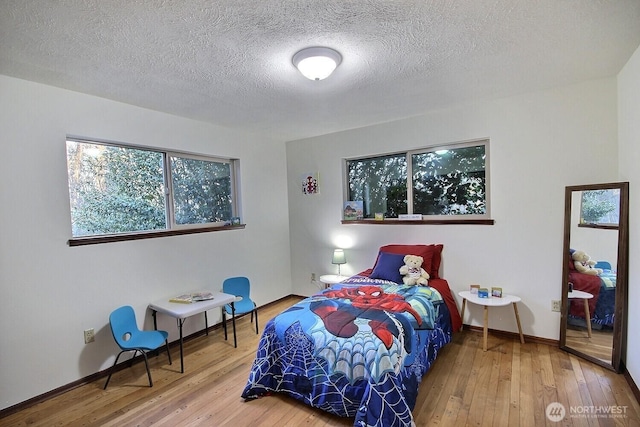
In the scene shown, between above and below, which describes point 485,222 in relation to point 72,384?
above

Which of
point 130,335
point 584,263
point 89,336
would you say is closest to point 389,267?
point 584,263

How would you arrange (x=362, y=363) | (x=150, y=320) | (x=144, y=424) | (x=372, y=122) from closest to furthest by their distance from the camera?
(x=362, y=363)
(x=144, y=424)
(x=150, y=320)
(x=372, y=122)

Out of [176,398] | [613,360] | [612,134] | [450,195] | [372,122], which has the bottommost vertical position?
[176,398]

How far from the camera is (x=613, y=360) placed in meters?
2.34

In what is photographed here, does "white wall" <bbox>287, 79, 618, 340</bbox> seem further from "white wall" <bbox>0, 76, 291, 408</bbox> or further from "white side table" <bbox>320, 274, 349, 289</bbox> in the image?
"white wall" <bbox>0, 76, 291, 408</bbox>

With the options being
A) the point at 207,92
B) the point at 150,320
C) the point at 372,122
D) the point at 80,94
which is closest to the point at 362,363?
the point at 150,320

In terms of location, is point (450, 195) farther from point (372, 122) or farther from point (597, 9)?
point (597, 9)

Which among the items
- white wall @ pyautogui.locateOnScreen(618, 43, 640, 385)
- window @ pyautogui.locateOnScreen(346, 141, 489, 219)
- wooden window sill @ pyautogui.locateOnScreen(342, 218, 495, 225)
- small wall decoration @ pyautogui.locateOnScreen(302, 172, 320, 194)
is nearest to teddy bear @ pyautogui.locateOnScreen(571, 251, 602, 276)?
white wall @ pyautogui.locateOnScreen(618, 43, 640, 385)

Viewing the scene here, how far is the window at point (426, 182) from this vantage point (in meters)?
3.25

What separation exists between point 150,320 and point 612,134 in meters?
4.46

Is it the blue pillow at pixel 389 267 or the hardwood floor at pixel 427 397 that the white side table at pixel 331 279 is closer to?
the blue pillow at pixel 389 267

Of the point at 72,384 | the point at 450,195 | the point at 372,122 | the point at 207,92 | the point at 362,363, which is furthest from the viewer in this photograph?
the point at 372,122

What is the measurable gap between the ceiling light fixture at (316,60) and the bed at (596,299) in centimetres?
266

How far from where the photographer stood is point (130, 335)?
8.54 ft
